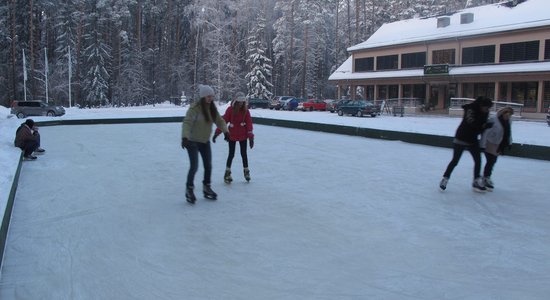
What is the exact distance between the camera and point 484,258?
4711mm

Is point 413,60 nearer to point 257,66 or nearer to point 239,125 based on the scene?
point 257,66

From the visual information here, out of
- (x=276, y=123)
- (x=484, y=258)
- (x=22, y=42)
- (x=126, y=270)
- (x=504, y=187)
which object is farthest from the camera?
(x=22, y=42)

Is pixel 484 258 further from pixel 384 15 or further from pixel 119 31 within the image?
pixel 384 15

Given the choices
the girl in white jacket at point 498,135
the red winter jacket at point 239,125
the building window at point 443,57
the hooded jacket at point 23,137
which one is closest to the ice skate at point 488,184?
the girl in white jacket at point 498,135

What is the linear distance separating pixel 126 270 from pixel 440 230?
135 inches

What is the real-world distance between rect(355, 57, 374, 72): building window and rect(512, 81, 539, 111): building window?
12.7 metres

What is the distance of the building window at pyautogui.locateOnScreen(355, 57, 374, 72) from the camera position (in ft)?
139

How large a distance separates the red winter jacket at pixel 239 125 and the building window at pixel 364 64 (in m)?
35.5

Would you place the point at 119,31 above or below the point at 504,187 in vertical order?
above

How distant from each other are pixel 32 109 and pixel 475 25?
30820 millimetres

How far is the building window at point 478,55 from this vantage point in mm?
33062

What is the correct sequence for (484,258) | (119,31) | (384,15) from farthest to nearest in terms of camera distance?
(384,15)
(119,31)
(484,258)

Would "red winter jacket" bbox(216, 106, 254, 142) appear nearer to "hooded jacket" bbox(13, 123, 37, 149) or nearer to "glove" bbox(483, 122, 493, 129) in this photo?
"glove" bbox(483, 122, 493, 129)

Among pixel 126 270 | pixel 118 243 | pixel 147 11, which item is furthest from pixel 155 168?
pixel 147 11
